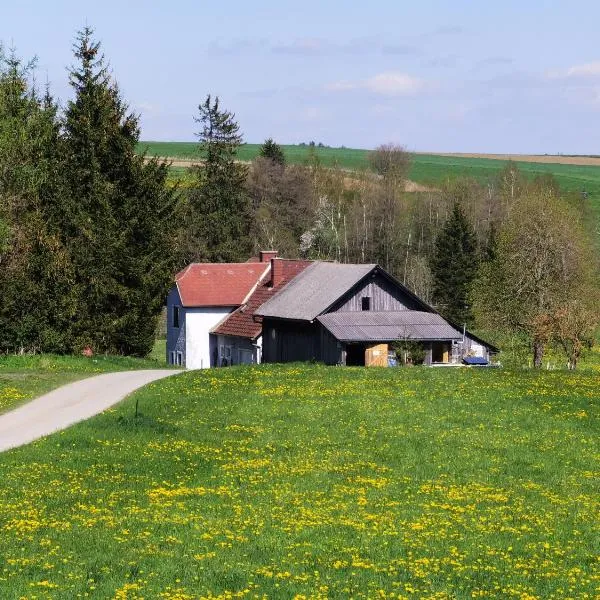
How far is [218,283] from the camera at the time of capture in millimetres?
71188

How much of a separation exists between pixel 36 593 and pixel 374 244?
351 ft

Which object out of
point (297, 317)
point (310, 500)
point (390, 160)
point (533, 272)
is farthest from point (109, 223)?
point (390, 160)

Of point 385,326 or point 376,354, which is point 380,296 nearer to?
point 385,326

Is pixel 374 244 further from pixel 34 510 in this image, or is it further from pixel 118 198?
pixel 34 510

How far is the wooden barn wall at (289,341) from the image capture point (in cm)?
5650

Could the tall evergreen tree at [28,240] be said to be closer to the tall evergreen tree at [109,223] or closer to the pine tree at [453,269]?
the tall evergreen tree at [109,223]

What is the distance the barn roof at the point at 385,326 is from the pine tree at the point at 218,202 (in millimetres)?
43319

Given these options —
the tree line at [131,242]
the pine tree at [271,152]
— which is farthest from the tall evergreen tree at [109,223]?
the pine tree at [271,152]

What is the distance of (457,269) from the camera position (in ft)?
341

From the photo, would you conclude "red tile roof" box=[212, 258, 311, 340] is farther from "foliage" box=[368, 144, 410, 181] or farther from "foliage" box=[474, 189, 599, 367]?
"foliage" box=[368, 144, 410, 181]

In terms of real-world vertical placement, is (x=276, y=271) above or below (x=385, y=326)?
above

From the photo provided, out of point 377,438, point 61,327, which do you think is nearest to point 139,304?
point 61,327

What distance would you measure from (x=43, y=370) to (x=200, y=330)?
2598 cm

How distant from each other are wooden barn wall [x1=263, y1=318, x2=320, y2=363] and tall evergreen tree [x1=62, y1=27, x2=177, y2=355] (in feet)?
22.5
